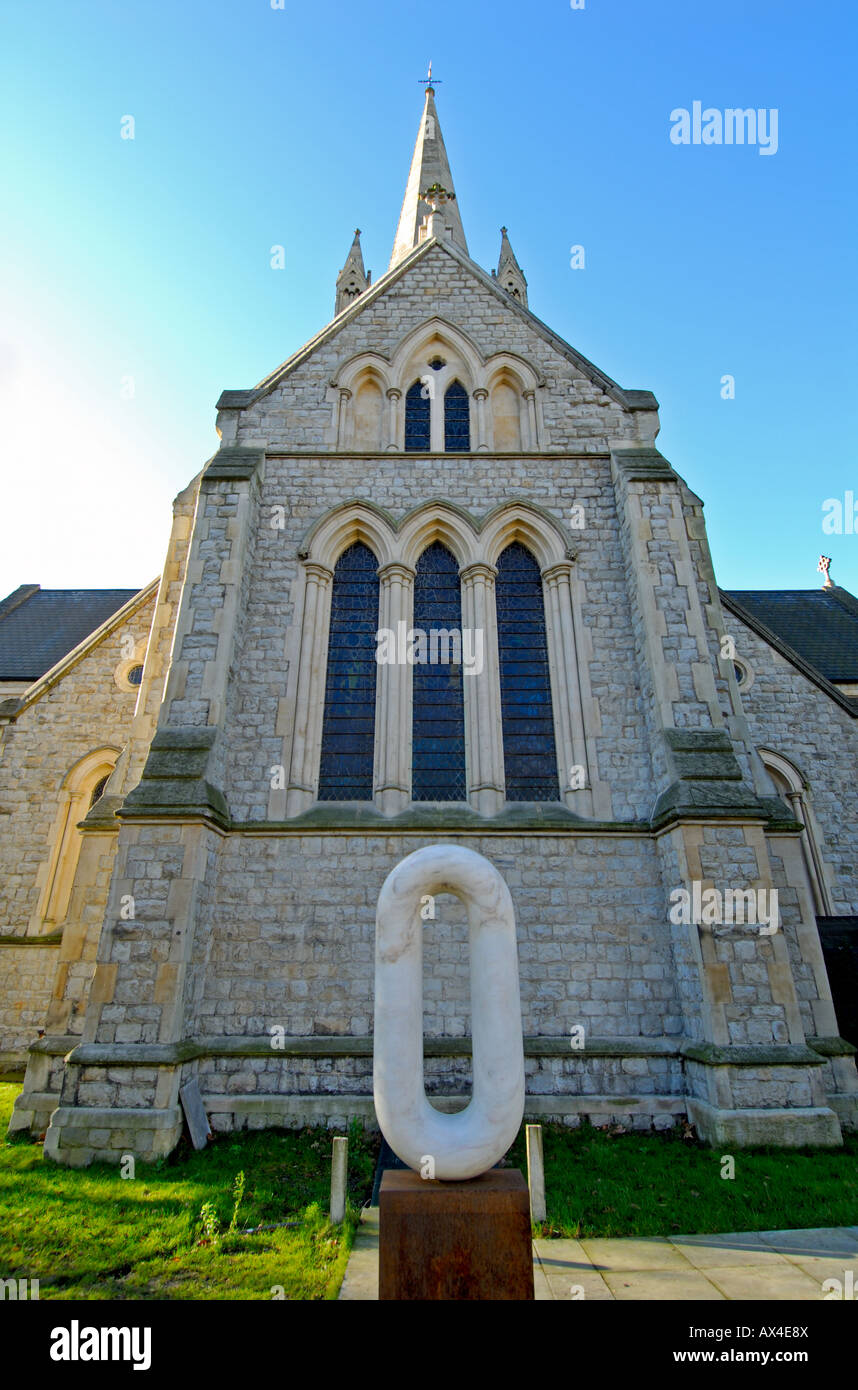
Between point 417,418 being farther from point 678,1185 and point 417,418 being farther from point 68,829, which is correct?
point 678,1185

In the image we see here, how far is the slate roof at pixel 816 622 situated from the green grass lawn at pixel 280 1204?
13.1 m

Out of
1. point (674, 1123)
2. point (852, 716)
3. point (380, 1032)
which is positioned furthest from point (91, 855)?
point (852, 716)

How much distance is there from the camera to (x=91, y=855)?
8492 millimetres

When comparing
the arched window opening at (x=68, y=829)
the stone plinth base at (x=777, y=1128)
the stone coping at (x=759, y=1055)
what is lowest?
the stone plinth base at (x=777, y=1128)

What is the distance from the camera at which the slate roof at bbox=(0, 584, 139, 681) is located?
57.4 ft

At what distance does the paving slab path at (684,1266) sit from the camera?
371 centimetres

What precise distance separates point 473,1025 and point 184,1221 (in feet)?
10.8

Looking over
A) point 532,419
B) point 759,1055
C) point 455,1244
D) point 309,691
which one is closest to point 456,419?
point 532,419

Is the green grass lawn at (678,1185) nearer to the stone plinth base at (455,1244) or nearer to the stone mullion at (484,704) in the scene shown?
the stone plinth base at (455,1244)

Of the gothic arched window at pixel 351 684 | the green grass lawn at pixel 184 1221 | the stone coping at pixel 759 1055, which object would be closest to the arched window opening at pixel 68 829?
the gothic arched window at pixel 351 684

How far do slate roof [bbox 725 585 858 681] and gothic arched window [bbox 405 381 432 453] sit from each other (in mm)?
9300

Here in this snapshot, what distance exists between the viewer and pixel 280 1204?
5074 mm

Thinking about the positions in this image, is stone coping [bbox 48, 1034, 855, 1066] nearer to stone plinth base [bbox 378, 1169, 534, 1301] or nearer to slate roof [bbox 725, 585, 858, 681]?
stone plinth base [bbox 378, 1169, 534, 1301]

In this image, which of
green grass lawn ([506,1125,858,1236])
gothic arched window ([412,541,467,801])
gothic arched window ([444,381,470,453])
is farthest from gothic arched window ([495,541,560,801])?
green grass lawn ([506,1125,858,1236])
